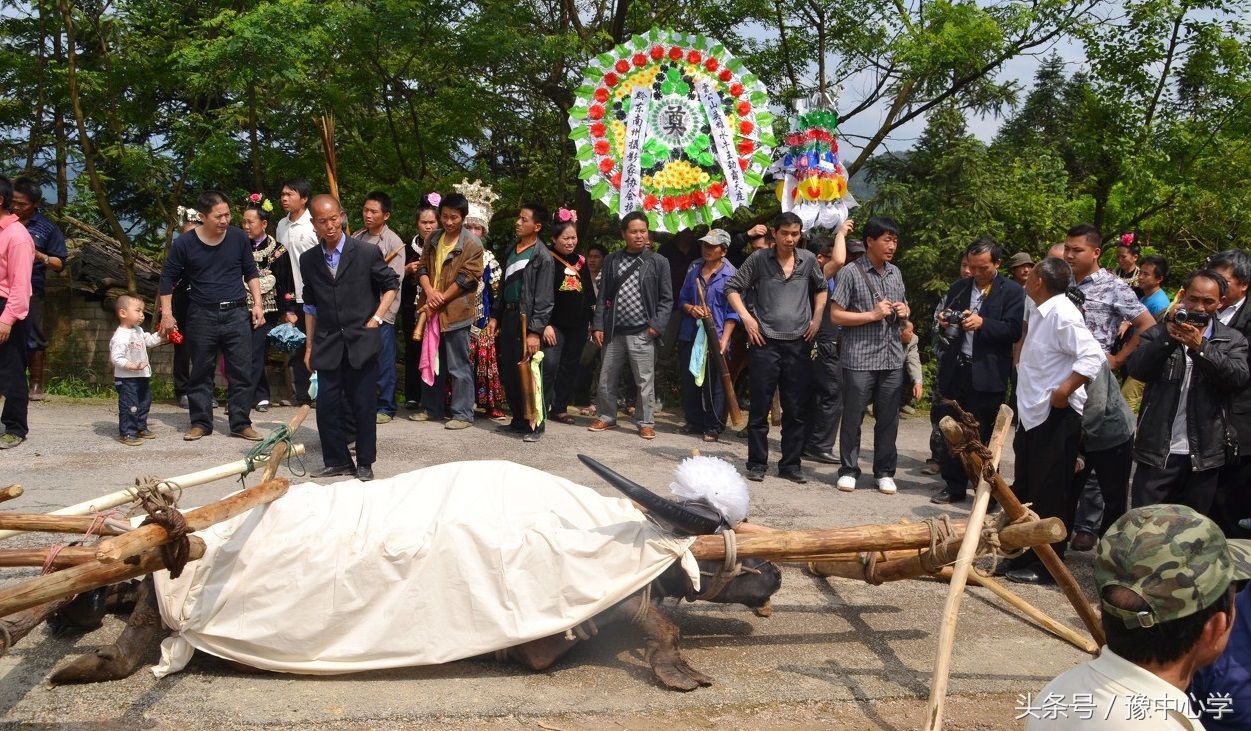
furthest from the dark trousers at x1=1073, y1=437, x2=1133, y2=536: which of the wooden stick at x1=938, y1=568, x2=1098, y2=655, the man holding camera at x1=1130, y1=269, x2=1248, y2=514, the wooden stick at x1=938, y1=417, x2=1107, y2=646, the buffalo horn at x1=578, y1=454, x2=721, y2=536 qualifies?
the buffalo horn at x1=578, y1=454, x2=721, y2=536

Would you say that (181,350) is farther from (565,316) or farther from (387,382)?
(565,316)

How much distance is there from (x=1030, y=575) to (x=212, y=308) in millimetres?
6430

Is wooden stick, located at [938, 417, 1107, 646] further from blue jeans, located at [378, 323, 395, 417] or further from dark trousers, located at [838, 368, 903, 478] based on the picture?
blue jeans, located at [378, 323, 395, 417]

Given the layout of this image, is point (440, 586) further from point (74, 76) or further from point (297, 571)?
point (74, 76)

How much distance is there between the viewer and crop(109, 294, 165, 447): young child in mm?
7863

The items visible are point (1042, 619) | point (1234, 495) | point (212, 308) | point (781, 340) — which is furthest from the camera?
point (212, 308)

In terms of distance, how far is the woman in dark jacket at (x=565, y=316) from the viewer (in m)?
9.53

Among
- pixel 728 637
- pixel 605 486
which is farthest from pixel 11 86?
pixel 728 637

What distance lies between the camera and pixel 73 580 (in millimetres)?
3312

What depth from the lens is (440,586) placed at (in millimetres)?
4188

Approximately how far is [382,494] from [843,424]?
435 centimetres

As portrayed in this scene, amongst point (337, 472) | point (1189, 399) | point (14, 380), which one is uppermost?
point (1189, 399)

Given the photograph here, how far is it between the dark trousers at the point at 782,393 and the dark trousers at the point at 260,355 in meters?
4.33

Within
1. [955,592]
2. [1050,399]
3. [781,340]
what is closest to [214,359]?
[781,340]
